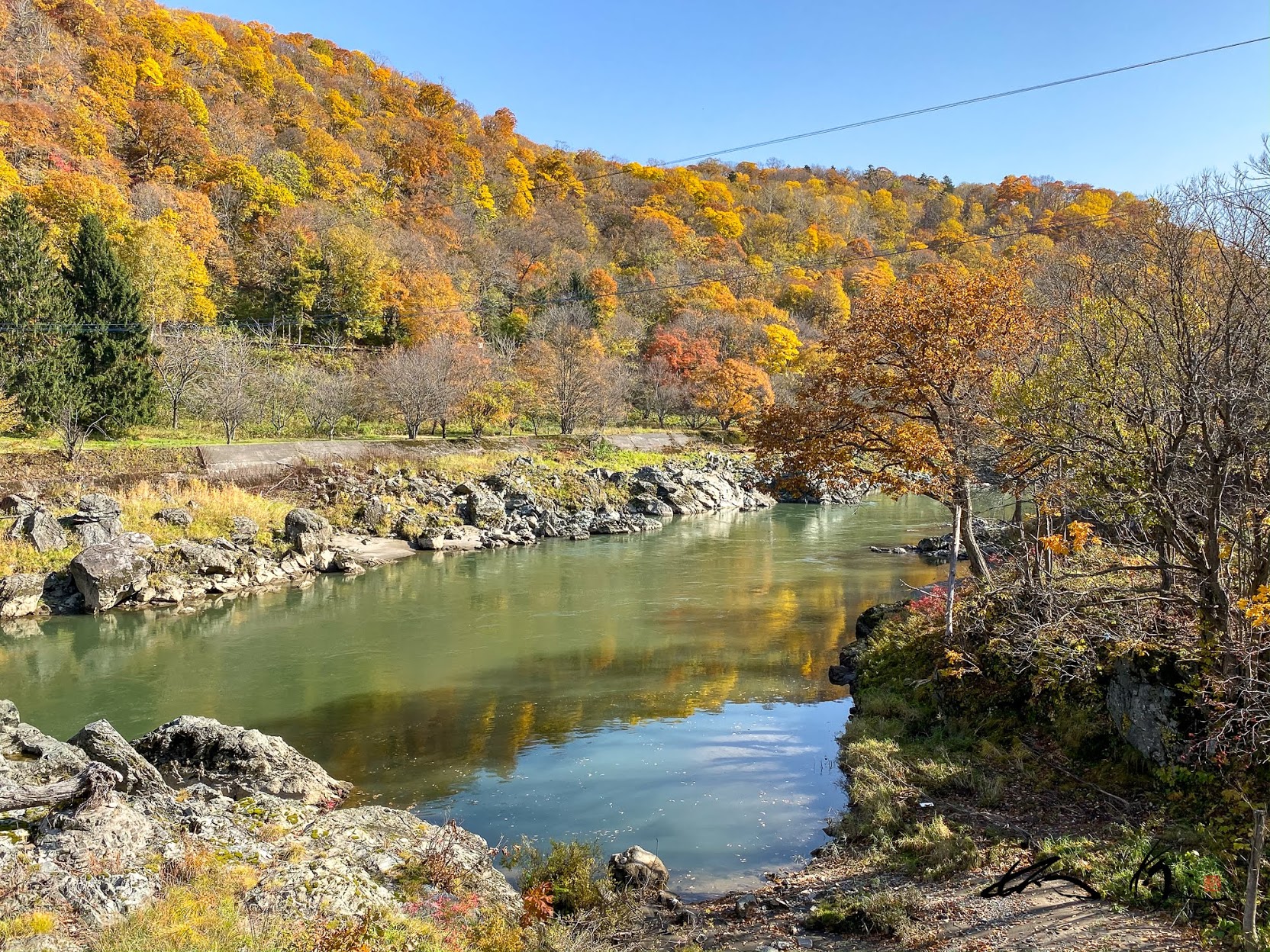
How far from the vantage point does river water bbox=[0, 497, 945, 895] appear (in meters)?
8.97

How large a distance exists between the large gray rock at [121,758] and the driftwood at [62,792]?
2.45 ft

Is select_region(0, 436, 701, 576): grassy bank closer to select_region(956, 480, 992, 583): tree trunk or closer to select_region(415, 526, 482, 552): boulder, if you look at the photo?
select_region(415, 526, 482, 552): boulder

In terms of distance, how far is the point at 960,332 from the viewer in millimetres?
11789

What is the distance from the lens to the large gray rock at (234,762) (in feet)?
28.7

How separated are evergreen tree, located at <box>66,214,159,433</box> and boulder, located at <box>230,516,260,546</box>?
9868 mm

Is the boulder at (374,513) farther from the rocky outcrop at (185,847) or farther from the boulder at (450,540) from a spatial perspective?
the rocky outcrop at (185,847)

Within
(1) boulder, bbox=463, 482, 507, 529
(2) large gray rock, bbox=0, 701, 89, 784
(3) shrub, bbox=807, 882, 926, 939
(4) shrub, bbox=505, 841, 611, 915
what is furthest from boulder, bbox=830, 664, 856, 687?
(1) boulder, bbox=463, 482, 507, 529

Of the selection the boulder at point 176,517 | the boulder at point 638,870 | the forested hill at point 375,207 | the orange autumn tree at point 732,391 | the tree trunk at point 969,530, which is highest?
the forested hill at point 375,207

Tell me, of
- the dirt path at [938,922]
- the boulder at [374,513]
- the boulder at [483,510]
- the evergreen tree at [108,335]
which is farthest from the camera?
the boulder at [483,510]

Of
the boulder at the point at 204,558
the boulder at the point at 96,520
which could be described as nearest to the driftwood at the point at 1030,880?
the boulder at the point at 204,558

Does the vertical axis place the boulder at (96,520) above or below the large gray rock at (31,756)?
above

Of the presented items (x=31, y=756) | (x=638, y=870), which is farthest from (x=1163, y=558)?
(x=31, y=756)

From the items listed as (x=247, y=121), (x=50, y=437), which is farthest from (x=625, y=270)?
(x=50, y=437)

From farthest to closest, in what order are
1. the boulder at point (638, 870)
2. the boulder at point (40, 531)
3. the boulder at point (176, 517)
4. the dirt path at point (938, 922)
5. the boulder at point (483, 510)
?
the boulder at point (483, 510) → the boulder at point (176, 517) → the boulder at point (40, 531) → the boulder at point (638, 870) → the dirt path at point (938, 922)
